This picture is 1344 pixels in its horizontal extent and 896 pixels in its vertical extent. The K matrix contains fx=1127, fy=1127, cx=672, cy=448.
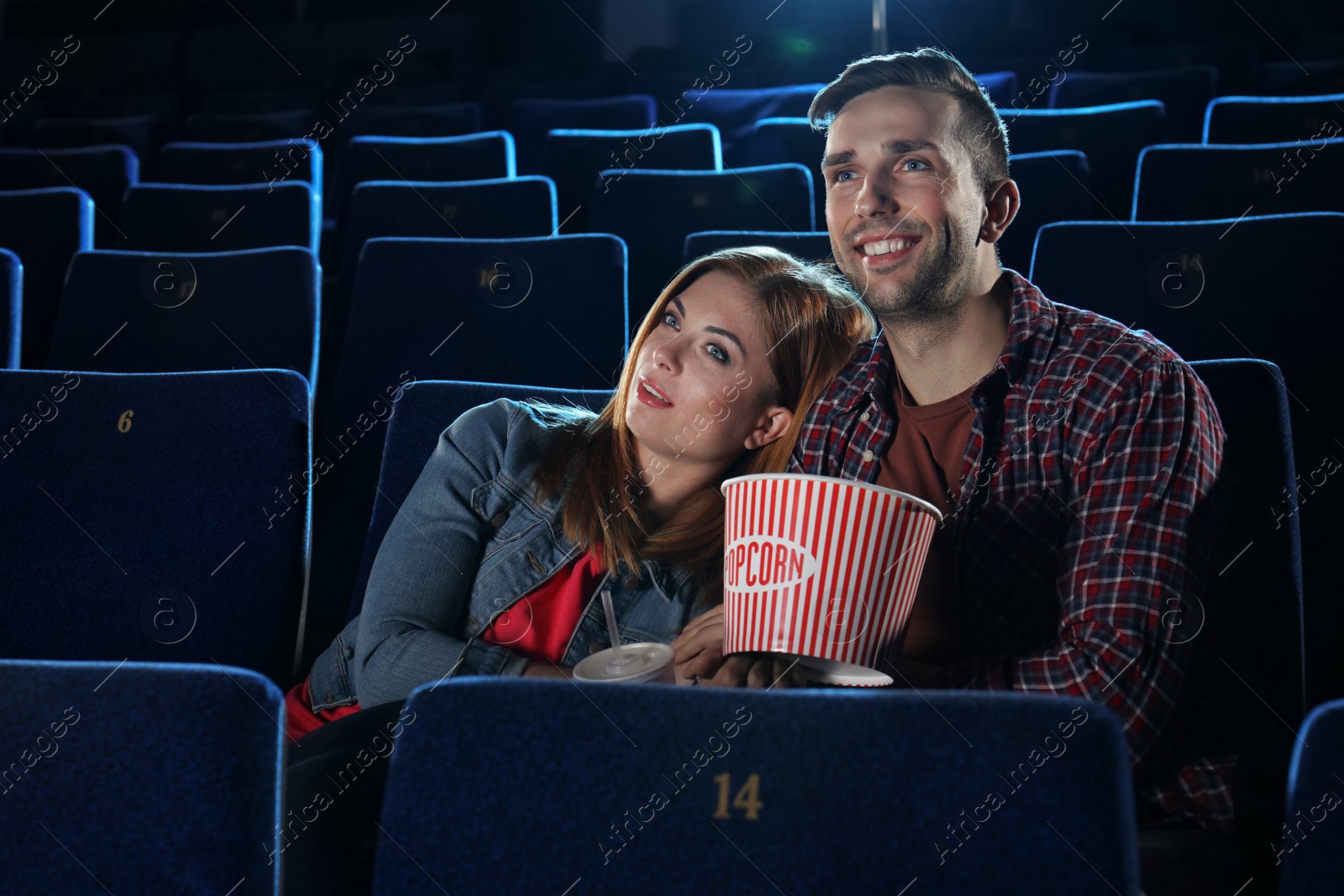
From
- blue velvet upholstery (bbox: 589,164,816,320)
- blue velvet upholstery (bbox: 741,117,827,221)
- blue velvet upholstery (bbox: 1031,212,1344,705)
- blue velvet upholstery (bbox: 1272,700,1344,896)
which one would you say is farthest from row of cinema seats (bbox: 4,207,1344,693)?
blue velvet upholstery (bbox: 741,117,827,221)

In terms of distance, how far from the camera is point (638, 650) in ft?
2.51

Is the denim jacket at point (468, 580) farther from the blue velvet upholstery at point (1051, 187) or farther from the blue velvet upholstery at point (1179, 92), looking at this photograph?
the blue velvet upholstery at point (1179, 92)

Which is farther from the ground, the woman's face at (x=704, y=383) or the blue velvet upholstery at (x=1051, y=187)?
the blue velvet upholstery at (x=1051, y=187)

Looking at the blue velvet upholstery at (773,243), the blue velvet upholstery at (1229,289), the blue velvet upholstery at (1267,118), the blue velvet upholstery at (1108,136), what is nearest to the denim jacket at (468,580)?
the blue velvet upholstery at (773,243)

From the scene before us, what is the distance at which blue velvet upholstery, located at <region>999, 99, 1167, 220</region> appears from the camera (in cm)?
242

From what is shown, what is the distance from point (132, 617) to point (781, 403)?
2.29 feet

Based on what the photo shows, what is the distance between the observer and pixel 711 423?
1095 mm

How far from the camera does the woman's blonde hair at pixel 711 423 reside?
1074 mm

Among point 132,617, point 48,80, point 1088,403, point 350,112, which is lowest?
point 132,617

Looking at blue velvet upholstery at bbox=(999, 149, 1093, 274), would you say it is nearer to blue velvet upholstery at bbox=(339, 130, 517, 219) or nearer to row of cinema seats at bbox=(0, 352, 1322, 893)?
blue velvet upholstery at bbox=(339, 130, 517, 219)

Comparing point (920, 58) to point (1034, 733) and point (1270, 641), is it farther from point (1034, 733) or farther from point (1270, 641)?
point (1034, 733)

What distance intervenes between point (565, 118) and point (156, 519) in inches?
98.8

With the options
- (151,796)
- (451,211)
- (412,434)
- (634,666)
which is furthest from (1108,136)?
(151,796)

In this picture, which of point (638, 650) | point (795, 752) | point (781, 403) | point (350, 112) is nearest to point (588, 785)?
point (795, 752)
